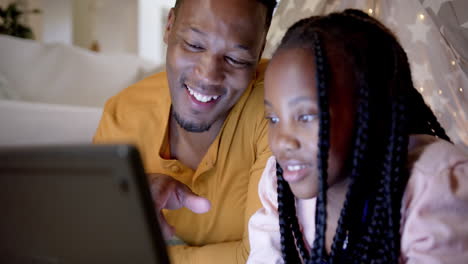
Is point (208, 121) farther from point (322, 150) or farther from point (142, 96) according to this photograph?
point (322, 150)

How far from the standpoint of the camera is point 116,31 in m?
5.29

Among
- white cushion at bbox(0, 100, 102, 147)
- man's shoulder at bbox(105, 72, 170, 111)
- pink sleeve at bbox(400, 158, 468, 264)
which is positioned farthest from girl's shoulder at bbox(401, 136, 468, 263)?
white cushion at bbox(0, 100, 102, 147)

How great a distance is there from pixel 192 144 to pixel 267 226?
1.22ft

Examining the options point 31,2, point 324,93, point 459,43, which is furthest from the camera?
point 31,2

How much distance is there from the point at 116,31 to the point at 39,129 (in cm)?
383

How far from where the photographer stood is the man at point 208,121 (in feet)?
3.23

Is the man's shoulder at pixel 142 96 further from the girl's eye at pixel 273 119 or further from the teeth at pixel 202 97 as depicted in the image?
the girl's eye at pixel 273 119

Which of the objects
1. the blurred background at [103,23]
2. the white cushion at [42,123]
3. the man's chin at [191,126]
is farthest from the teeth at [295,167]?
the blurred background at [103,23]

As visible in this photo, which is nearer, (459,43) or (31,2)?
(459,43)

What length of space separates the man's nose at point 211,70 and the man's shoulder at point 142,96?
0.24m

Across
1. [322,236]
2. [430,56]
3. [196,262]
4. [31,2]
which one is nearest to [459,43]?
[430,56]

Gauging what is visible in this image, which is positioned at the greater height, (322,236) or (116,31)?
(322,236)

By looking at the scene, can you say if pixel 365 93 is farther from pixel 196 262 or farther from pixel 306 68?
pixel 196 262

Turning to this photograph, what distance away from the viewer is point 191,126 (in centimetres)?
111
